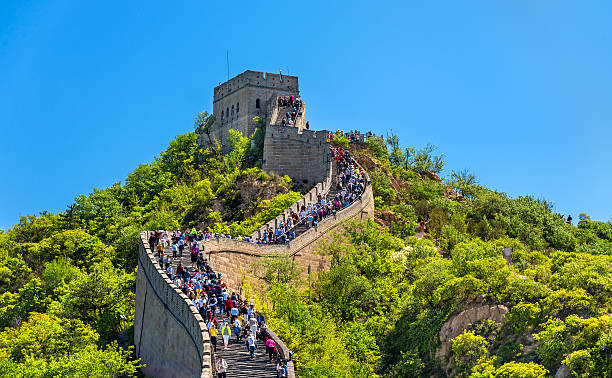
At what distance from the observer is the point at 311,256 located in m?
45.3

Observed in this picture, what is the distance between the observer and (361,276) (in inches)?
1775

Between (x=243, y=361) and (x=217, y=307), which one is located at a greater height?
(x=217, y=307)

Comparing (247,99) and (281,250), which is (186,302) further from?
(247,99)

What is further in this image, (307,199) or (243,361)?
(307,199)

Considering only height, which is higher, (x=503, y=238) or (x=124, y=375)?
(x=503, y=238)

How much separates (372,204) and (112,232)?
2115cm

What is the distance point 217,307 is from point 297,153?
3122 cm

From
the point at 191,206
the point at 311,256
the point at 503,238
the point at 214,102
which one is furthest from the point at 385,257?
the point at 214,102

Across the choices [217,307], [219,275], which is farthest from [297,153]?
[217,307]

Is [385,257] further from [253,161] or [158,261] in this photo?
[253,161]

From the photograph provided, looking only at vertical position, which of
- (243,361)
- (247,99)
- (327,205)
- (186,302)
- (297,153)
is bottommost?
(243,361)

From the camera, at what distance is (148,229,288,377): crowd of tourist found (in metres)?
28.7

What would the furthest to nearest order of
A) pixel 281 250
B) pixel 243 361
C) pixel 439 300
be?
1. pixel 281 250
2. pixel 439 300
3. pixel 243 361

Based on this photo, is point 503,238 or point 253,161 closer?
point 503,238
